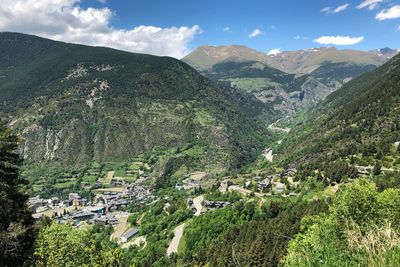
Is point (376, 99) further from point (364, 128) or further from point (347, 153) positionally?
point (347, 153)

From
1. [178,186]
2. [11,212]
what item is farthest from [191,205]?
[11,212]

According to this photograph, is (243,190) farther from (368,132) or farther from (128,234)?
(368,132)

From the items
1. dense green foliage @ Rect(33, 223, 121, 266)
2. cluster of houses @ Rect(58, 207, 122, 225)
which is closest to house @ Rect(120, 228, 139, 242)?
cluster of houses @ Rect(58, 207, 122, 225)

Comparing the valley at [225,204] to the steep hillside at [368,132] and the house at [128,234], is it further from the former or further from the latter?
the steep hillside at [368,132]

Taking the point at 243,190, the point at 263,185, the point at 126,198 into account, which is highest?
the point at 263,185

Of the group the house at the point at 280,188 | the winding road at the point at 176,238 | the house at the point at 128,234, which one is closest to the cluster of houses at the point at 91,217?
the house at the point at 128,234

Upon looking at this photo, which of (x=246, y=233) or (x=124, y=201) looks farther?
(x=124, y=201)
